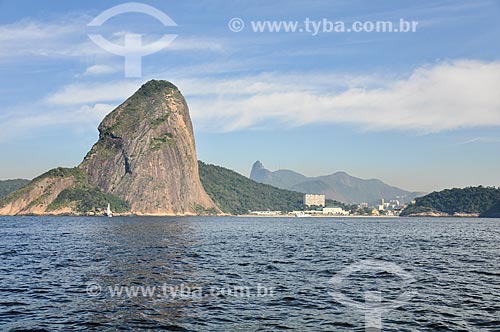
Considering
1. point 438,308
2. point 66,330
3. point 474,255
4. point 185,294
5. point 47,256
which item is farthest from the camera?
point 474,255

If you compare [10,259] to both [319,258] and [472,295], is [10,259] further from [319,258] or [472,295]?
[472,295]

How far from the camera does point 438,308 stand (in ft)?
80.9

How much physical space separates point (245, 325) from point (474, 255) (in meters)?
40.6

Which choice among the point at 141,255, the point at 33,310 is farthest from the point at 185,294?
the point at 141,255

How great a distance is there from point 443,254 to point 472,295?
26.6 meters

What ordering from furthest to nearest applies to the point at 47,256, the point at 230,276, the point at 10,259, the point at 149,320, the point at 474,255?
the point at 474,255
the point at 47,256
the point at 10,259
the point at 230,276
the point at 149,320

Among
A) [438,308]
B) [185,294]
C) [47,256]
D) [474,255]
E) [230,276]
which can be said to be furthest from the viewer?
[474,255]

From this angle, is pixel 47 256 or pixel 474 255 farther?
pixel 474 255

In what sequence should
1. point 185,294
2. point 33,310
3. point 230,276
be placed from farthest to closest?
point 230,276
point 185,294
point 33,310

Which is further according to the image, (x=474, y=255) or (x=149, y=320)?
(x=474, y=255)

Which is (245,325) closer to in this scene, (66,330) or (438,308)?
(66,330)

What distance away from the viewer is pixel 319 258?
154 ft

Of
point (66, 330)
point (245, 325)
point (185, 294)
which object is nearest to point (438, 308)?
point (245, 325)

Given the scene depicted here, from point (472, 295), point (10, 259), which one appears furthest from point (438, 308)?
point (10, 259)
